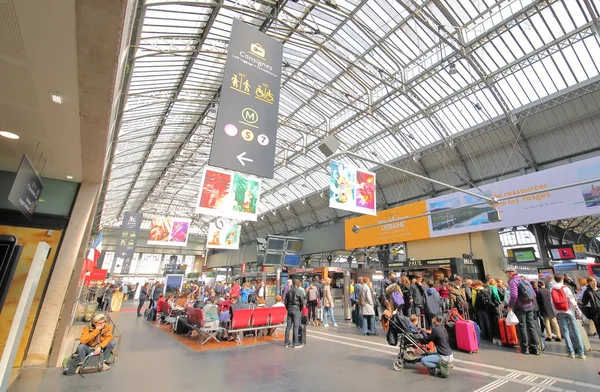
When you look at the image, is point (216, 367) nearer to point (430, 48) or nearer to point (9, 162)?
point (9, 162)

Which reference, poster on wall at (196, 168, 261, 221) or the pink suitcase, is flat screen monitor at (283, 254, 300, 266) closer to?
poster on wall at (196, 168, 261, 221)

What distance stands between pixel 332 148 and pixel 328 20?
44.0 ft

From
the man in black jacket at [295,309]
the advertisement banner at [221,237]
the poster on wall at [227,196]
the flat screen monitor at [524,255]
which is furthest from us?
the advertisement banner at [221,237]

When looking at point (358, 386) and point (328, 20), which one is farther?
point (328, 20)

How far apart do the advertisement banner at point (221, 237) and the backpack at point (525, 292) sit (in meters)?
16.5

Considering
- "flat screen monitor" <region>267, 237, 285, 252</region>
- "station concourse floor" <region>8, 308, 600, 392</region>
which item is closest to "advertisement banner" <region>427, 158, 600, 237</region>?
"station concourse floor" <region>8, 308, 600, 392</region>

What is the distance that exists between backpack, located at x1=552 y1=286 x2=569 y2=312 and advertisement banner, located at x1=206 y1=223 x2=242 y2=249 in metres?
17.2

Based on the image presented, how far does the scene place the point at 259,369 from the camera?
5957mm

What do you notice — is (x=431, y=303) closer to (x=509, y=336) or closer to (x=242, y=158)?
(x=509, y=336)

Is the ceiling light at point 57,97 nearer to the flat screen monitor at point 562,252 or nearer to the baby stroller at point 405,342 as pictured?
the baby stroller at point 405,342

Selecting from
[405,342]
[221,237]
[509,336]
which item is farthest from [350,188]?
[221,237]

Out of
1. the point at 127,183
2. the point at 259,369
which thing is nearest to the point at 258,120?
the point at 259,369

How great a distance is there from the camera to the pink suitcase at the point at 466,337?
24.3 ft

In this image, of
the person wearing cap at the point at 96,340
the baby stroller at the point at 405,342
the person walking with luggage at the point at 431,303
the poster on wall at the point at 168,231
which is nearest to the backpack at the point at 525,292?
the person walking with luggage at the point at 431,303
